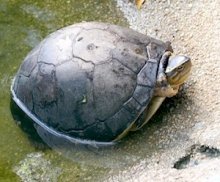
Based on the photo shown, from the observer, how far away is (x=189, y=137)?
410 centimetres

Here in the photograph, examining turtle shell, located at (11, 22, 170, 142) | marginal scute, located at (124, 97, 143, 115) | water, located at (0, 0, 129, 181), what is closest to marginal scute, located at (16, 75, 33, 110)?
turtle shell, located at (11, 22, 170, 142)

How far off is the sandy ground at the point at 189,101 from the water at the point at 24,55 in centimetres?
21

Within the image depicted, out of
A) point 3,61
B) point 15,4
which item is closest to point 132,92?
point 3,61

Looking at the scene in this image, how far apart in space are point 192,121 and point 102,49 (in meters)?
0.74

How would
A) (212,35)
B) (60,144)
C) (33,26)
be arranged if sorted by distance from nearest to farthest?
1. (60,144)
2. (212,35)
3. (33,26)

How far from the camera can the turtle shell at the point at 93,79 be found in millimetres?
4102

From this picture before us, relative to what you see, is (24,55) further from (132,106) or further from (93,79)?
(132,106)

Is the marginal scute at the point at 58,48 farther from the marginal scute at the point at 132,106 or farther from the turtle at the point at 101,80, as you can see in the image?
the marginal scute at the point at 132,106

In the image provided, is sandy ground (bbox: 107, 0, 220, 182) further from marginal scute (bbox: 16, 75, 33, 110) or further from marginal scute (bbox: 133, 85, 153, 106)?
marginal scute (bbox: 16, 75, 33, 110)

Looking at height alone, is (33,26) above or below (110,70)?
below

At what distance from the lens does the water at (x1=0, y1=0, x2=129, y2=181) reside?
4.23 meters

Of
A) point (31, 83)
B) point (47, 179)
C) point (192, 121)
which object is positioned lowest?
point (47, 179)

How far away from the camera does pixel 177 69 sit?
13.6 feet

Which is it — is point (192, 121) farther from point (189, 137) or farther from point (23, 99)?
point (23, 99)
